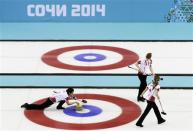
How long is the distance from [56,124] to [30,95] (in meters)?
2.09

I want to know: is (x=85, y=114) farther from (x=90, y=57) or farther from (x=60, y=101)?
(x=90, y=57)

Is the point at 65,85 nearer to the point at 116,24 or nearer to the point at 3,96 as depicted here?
the point at 3,96

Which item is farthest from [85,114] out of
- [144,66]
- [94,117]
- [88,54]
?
[88,54]

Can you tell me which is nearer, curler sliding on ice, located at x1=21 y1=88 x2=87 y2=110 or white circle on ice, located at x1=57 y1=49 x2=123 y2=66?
curler sliding on ice, located at x1=21 y1=88 x2=87 y2=110

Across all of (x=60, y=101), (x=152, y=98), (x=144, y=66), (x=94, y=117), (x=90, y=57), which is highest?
(x=144, y=66)

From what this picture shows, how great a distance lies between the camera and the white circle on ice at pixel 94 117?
12.3 m

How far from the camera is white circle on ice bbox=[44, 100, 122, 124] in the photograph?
485 inches

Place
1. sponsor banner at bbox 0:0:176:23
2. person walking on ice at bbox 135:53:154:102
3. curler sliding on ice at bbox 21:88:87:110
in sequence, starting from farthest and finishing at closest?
sponsor banner at bbox 0:0:176:23
person walking on ice at bbox 135:53:154:102
curler sliding on ice at bbox 21:88:87:110

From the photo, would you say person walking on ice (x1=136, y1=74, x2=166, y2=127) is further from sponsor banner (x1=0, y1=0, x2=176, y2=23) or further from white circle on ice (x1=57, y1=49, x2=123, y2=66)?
sponsor banner (x1=0, y1=0, x2=176, y2=23)

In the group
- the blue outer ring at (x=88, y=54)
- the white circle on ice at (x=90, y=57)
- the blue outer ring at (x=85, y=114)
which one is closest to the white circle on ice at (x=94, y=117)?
the blue outer ring at (x=85, y=114)

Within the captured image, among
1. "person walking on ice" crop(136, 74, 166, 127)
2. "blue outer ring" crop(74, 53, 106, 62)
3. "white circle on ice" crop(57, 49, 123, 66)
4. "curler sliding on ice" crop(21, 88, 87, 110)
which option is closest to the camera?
"person walking on ice" crop(136, 74, 166, 127)

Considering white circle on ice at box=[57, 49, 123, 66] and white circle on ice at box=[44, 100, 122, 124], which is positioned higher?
white circle on ice at box=[57, 49, 123, 66]

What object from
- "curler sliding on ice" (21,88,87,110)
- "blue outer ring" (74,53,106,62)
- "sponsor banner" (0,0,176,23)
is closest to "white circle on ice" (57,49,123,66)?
"blue outer ring" (74,53,106,62)

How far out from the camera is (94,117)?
12.5m
